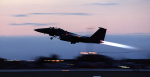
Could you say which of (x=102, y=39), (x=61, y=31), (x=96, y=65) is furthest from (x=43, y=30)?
(x=96, y=65)

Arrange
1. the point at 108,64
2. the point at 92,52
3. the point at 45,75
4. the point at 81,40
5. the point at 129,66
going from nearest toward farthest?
the point at 45,75 → the point at 81,40 → the point at 129,66 → the point at 108,64 → the point at 92,52

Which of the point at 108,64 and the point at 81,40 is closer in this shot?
the point at 81,40

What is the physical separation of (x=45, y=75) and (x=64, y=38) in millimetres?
9933

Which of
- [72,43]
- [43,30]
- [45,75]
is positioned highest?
[43,30]

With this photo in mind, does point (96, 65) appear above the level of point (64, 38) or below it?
below

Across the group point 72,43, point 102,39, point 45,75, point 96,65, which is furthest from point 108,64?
point 45,75

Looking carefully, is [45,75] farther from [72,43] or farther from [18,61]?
[18,61]

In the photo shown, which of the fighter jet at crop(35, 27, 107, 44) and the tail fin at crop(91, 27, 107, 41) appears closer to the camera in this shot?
the fighter jet at crop(35, 27, 107, 44)

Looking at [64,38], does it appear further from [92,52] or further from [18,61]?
[92,52]

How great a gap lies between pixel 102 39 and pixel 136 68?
9.59 m

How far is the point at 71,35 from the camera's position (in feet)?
151

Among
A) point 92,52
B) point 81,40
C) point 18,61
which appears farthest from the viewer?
point 92,52

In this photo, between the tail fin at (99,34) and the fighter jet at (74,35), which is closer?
the fighter jet at (74,35)

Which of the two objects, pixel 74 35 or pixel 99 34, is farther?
pixel 99 34
